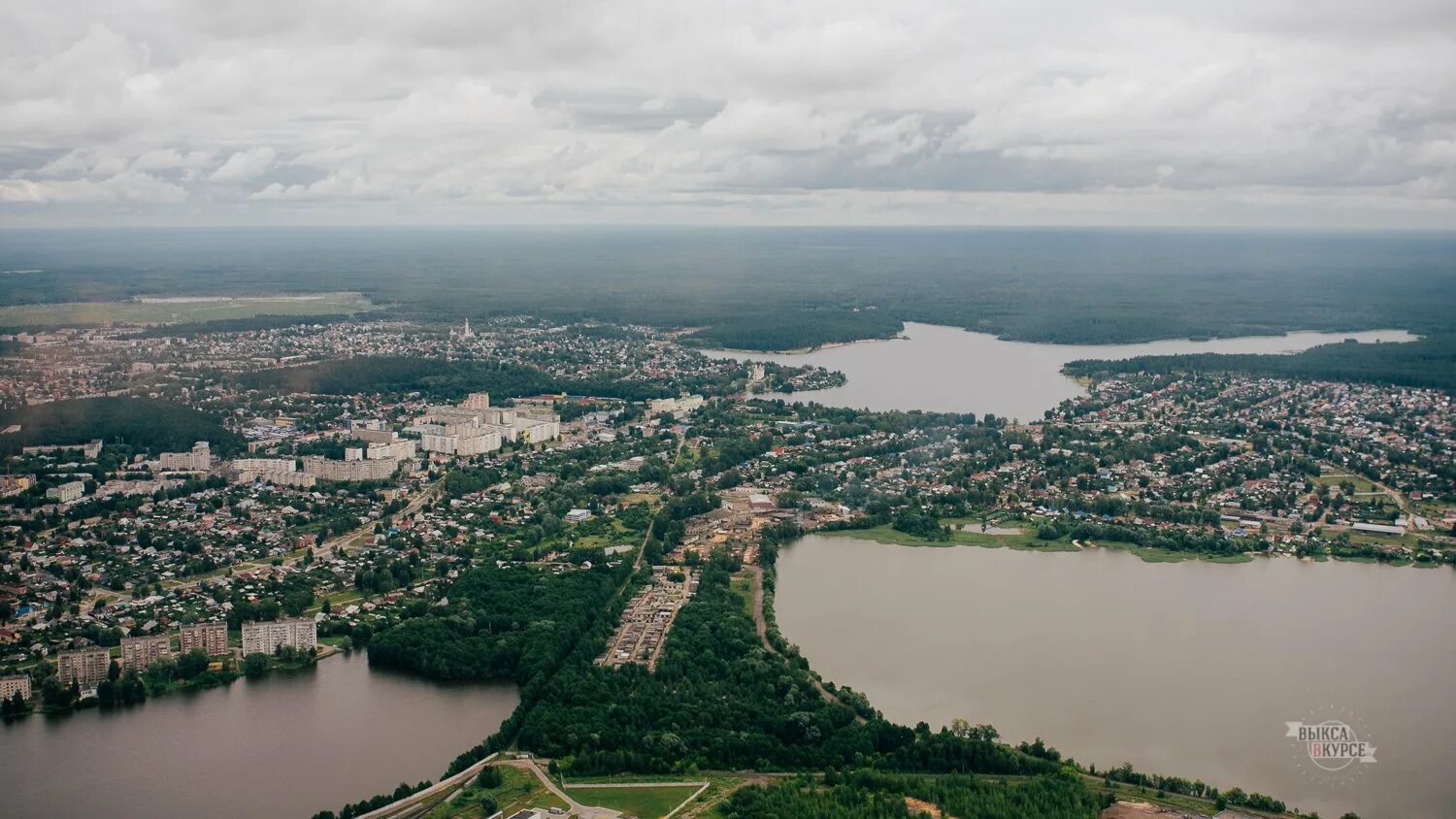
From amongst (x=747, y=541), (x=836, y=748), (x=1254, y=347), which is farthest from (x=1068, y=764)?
(x=1254, y=347)

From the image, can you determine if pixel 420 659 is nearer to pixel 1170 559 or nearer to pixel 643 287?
pixel 1170 559

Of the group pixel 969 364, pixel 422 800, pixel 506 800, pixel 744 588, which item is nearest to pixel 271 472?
pixel 744 588

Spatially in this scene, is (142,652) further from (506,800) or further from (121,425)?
(121,425)

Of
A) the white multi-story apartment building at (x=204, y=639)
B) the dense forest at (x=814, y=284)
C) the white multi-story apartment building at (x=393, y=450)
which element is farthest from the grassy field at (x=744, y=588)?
the dense forest at (x=814, y=284)

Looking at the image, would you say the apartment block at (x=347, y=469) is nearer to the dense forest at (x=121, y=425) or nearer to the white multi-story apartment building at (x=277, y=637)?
the dense forest at (x=121, y=425)

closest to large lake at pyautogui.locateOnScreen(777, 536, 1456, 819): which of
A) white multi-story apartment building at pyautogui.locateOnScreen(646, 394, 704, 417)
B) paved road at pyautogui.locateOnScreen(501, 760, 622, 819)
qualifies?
paved road at pyautogui.locateOnScreen(501, 760, 622, 819)

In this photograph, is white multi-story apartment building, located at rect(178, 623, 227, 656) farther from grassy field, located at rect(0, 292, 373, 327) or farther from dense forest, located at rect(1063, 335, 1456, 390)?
dense forest, located at rect(1063, 335, 1456, 390)

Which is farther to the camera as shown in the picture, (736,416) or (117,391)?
(736,416)
